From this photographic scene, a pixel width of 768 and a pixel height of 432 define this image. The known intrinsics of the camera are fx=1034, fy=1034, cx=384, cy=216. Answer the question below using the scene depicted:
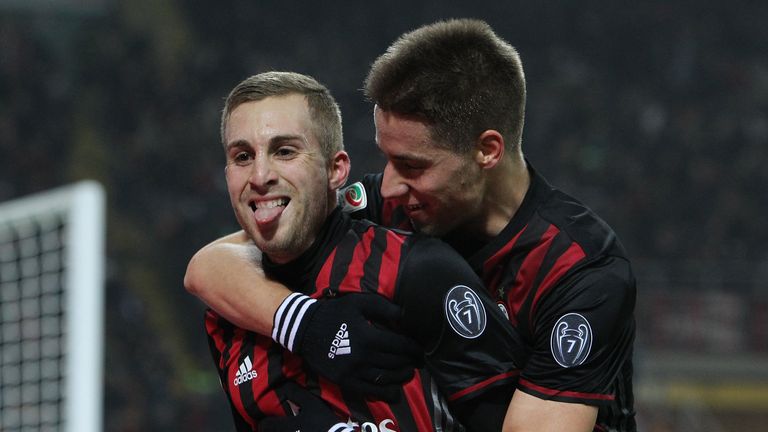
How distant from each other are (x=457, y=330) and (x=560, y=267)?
297 millimetres

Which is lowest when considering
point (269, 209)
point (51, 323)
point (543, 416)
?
point (543, 416)

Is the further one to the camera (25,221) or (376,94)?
(25,221)

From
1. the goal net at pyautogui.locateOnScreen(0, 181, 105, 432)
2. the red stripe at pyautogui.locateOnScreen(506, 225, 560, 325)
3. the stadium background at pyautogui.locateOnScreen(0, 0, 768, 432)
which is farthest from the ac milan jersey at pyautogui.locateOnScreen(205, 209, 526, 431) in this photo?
the stadium background at pyautogui.locateOnScreen(0, 0, 768, 432)

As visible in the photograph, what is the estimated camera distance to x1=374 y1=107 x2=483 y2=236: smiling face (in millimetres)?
2213

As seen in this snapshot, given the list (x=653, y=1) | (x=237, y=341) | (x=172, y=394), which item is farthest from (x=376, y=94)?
(x=653, y=1)

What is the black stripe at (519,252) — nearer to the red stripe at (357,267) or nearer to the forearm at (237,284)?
the red stripe at (357,267)

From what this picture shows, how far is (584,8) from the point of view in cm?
1351

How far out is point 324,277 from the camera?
211 centimetres

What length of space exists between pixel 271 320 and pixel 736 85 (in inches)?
465

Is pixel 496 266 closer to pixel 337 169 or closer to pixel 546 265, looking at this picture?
pixel 546 265

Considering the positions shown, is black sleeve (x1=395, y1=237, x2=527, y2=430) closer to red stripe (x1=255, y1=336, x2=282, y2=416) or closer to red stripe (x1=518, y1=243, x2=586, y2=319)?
red stripe (x1=518, y1=243, x2=586, y2=319)

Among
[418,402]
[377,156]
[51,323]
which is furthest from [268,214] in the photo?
[377,156]

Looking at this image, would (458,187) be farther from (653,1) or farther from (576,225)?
(653,1)

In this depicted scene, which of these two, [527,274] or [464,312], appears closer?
[464,312]
